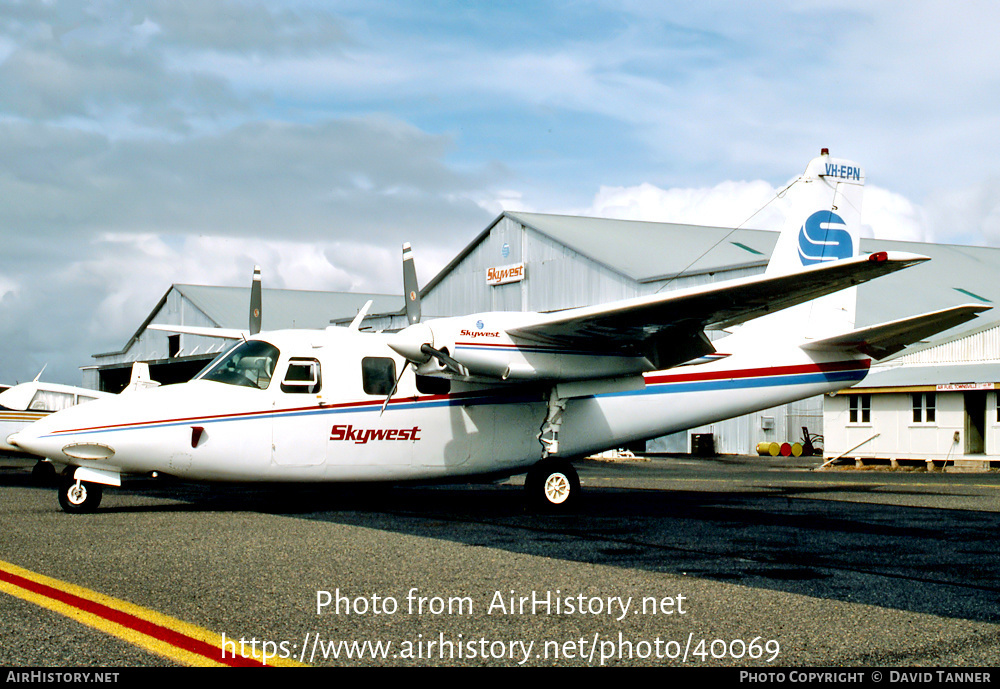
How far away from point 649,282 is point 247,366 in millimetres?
26417

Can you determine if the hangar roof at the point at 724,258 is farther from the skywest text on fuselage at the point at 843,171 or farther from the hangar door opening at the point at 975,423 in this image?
the skywest text on fuselage at the point at 843,171

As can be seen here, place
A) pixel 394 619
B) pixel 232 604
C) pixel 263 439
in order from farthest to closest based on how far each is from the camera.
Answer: pixel 263 439
pixel 232 604
pixel 394 619

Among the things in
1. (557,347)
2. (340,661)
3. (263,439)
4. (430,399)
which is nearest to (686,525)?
(557,347)

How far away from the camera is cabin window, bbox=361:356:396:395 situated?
13.5m

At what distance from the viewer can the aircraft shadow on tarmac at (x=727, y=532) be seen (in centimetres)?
741

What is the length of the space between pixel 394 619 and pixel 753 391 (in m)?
10.6

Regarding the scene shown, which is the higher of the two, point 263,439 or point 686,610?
point 263,439

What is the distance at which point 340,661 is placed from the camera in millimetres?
4992

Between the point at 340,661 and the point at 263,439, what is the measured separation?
8.18 metres

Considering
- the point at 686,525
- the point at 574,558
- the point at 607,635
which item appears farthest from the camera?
the point at 686,525

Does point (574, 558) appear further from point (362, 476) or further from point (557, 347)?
point (362, 476)

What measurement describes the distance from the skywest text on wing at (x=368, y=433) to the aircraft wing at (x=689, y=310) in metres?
2.47
